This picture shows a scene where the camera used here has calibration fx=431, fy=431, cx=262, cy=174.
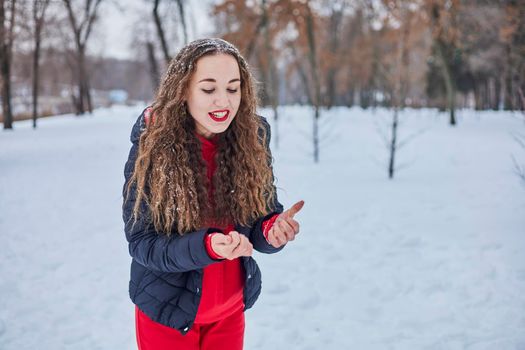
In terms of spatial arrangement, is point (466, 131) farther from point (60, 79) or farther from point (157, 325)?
point (60, 79)

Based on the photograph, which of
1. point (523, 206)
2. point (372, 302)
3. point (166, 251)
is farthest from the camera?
point (523, 206)

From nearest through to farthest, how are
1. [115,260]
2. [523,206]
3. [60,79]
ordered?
[115,260] → [523,206] → [60,79]

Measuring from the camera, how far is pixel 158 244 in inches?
54.6

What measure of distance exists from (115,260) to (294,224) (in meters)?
4.02

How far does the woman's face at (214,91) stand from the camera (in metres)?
1.47

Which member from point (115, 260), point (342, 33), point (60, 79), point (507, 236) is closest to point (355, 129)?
point (507, 236)

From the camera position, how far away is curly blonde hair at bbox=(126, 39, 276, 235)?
147 centimetres

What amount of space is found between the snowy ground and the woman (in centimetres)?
185

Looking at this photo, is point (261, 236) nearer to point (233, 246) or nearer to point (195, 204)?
point (195, 204)

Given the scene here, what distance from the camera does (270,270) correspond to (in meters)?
4.54

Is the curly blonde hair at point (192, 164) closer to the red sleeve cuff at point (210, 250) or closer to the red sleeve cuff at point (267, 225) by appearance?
the red sleeve cuff at point (267, 225)

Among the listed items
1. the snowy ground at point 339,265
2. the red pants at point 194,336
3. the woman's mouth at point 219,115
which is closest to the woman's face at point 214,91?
the woman's mouth at point 219,115

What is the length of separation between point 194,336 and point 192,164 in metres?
0.62

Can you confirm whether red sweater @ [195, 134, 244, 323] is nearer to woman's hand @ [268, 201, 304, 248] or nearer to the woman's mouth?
the woman's mouth
